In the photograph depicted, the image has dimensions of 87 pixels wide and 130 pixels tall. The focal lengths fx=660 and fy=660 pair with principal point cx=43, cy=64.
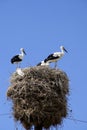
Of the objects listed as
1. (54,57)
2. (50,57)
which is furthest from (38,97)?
(54,57)

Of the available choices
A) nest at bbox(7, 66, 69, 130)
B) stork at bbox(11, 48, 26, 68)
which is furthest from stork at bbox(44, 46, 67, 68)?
nest at bbox(7, 66, 69, 130)

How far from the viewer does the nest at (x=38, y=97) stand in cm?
1584

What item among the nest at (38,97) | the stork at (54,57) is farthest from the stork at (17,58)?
the nest at (38,97)

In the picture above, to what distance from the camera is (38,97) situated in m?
15.9

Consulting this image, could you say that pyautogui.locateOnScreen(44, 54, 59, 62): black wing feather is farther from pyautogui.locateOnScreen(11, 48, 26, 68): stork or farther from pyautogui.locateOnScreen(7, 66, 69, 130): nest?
pyautogui.locateOnScreen(7, 66, 69, 130): nest

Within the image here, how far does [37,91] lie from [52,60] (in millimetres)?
2444

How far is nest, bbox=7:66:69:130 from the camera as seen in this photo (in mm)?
15836

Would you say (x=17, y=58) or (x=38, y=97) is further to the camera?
(x=17, y=58)

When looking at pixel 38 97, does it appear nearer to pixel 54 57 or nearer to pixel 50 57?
pixel 50 57

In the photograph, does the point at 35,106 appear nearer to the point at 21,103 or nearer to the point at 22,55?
the point at 21,103

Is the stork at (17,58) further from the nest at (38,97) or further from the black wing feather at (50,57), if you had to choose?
the nest at (38,97)

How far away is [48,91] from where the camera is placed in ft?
51.9

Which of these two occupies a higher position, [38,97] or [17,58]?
[17,58]

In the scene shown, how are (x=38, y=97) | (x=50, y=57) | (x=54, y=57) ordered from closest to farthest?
1. (x=38, y=97)
2. (x=50, y=57)
3. (x=54, y=57)
